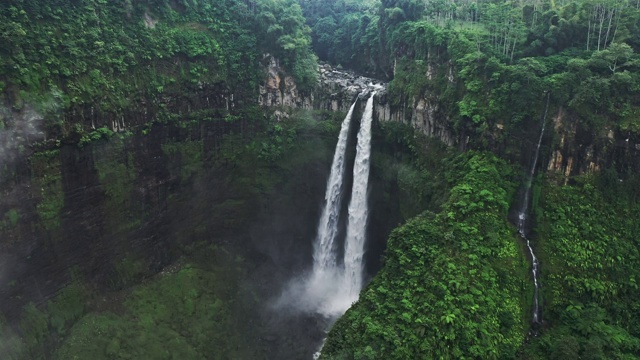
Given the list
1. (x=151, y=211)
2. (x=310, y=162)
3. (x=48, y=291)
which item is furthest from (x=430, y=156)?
(x=48, y=291)

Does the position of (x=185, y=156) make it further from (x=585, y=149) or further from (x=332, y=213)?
(x=585, y=149)

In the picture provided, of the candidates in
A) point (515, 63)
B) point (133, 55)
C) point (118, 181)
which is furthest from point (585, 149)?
point (133, 55)

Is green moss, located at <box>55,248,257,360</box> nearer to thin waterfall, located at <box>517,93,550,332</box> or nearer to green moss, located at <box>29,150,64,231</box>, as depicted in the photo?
green moss, located at <box>29,150,64,231</box>

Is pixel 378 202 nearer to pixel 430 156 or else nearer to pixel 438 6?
pixel 430 156

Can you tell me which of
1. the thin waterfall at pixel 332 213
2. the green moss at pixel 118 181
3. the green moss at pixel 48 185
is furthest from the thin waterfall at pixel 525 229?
the green moss at pixel 48 185

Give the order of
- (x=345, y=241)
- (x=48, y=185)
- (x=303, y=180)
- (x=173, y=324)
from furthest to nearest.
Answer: (x=303, y=180)
(x=345, y=241)
(x=173, y=324)
(x=48, y=185)

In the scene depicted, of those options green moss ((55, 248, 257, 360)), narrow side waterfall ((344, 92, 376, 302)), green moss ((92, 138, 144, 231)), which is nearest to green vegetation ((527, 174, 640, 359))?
narrow side waterfall ((344, 92, 376, 302))

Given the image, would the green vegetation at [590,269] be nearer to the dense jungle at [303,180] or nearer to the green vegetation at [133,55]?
the dense jungle at [303,180]
